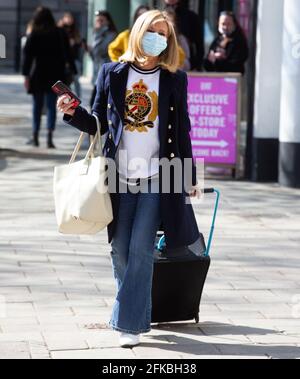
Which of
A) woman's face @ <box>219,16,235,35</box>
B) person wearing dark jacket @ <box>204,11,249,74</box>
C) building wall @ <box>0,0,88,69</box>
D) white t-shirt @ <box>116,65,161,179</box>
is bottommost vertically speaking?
white t-shirt @ <box>116,65,161,179</box>

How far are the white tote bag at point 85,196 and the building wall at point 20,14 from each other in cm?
3637

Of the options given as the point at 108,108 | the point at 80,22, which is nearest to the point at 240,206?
the point at 108,108

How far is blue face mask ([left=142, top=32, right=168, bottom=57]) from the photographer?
6.20 meters

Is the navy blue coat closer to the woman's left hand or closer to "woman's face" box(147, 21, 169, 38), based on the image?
the woman's left hand

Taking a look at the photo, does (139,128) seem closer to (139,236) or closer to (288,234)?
(139,236)

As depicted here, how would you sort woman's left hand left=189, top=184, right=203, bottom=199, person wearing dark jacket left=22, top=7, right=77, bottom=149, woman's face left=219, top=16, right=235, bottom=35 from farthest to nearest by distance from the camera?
1. person wearing dark jacket left=22, top=7, right=77, bottom=149
2. woman's face left=219, top=16, right=235, bottom=35
3. woman's left hand left=189, top=184, right=203, bottom=199

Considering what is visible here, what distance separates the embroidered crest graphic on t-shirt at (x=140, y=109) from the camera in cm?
632

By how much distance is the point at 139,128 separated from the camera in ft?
20.8

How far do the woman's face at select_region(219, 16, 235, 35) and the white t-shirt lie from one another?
311 inches

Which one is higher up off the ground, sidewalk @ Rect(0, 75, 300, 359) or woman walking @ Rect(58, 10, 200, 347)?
woman walking @ Rect(58, 10, 200, 347)

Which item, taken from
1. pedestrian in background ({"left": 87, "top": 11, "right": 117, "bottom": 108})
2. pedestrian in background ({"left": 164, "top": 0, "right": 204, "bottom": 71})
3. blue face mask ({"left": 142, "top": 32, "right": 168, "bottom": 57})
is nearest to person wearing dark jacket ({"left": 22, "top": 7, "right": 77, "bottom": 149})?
pedestrian in background ({"left": 87, "top": 11, "right": 117, "bottom": 108})

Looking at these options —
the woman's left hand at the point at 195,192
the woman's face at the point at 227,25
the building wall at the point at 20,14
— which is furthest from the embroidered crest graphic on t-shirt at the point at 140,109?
the building wall at the point at 20,14

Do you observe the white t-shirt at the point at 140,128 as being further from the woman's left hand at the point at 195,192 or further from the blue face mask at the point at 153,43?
the woman's left hand at the point at 195,192

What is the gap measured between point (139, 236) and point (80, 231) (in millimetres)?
310
